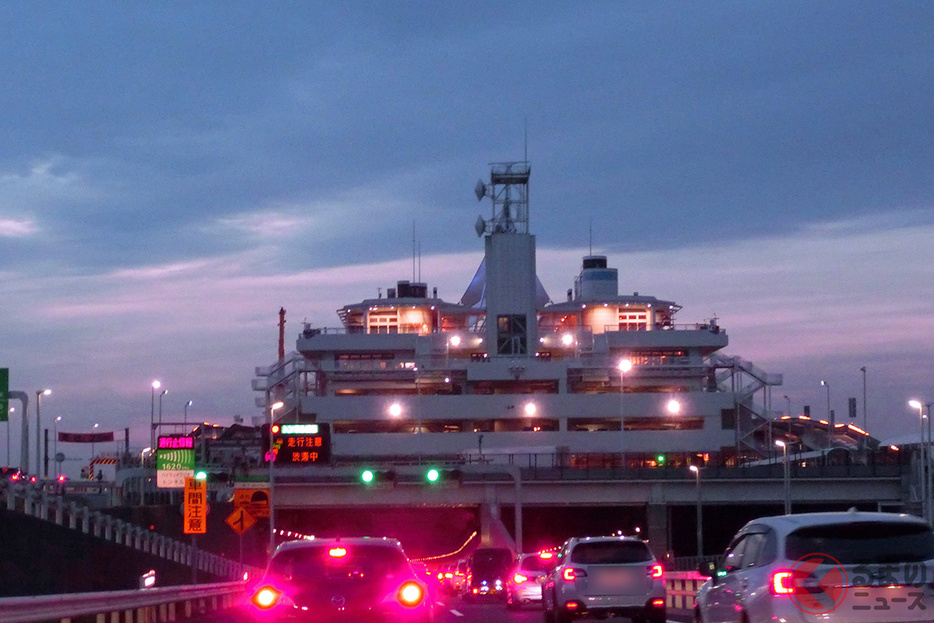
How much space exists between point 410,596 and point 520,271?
279 feet

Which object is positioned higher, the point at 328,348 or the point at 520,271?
the point at 520,271

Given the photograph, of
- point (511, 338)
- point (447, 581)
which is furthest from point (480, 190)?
point (447, 581)

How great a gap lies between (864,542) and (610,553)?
33.2 ft

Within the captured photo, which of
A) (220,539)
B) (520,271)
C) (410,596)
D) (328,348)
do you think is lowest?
(220,539)

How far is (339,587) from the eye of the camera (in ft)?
40.7

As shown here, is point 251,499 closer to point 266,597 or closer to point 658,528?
point 266,597

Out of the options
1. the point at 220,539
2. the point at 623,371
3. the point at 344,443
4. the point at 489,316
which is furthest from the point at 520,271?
the point at 220,539

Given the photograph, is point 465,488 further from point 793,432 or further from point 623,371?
point 793,432

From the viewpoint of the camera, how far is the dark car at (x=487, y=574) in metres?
38.0

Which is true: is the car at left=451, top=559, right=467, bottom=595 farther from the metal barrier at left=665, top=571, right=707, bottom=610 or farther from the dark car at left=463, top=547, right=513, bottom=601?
the metal barrier at left=665, top=571, right=707, bottom=610

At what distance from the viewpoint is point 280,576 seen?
12562 millimetres

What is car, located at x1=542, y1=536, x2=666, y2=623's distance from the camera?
2122cm

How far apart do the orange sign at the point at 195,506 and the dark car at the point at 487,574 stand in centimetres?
958

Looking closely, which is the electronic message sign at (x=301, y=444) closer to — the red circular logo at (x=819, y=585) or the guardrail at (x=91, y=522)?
the guardrail at (x=91, y=522)
